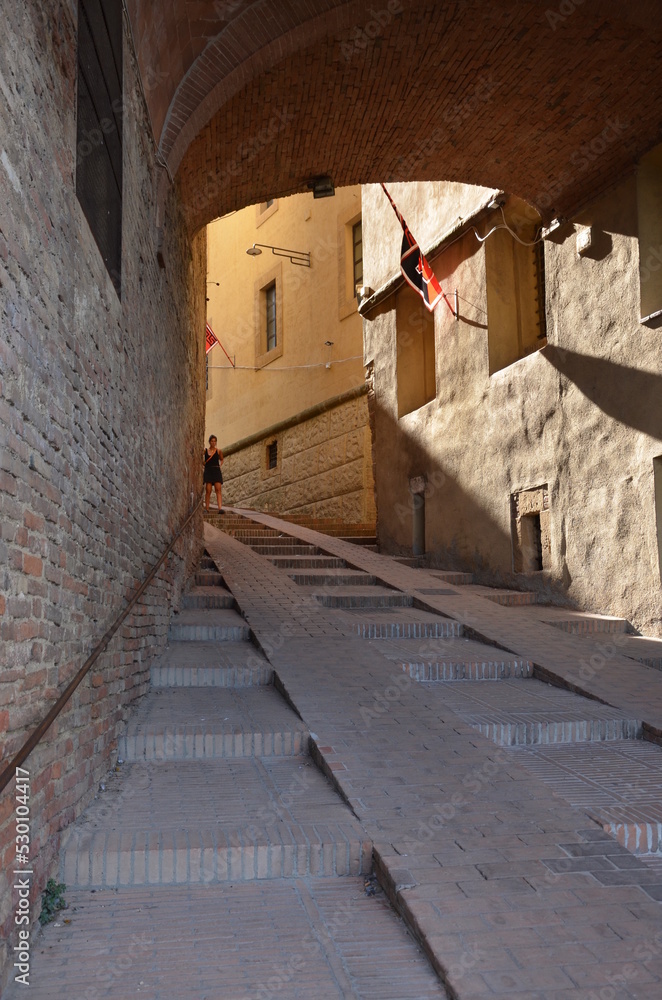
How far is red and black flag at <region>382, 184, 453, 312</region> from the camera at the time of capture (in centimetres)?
1066

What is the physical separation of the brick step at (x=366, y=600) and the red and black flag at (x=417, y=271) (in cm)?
389

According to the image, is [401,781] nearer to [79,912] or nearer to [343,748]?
[343,748]

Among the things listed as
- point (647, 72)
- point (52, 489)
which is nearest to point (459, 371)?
point (647, 72)

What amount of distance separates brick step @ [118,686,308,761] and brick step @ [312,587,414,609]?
129 inches

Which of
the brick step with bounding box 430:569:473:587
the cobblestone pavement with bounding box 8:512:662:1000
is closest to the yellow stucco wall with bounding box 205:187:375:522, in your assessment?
the brick step with bounding box 430:569:473:587

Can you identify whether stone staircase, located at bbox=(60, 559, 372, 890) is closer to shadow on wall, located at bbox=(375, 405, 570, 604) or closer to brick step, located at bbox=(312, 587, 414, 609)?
brick step, located at bbox=(312, 587, 414, 609)

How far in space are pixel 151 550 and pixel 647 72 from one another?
5.35m

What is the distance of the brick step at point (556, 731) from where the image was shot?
184 inches

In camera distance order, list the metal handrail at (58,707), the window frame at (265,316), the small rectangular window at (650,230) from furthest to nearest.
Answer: the window frame at (265,316) < the small rectangular window at (650,230) < the metal handrail at (58,707)

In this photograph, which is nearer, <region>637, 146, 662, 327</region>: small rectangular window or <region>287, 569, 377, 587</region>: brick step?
<region>637, 146, 662, 327</region>: small rectangular window

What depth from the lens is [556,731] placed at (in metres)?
4.75

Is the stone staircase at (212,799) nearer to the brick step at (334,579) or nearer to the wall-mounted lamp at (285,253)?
the brick step at (334,579)

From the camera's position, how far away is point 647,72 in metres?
6.71

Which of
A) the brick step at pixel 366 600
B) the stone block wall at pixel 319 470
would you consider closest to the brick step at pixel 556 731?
the brick step at pixel 366 600
